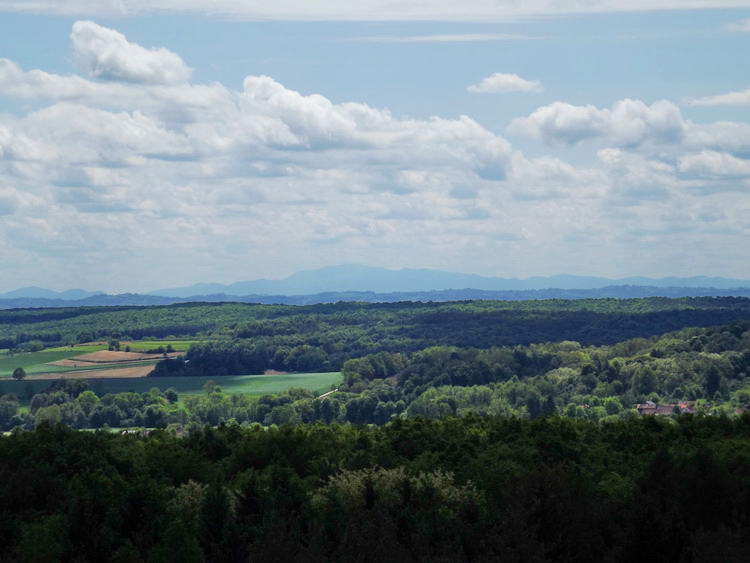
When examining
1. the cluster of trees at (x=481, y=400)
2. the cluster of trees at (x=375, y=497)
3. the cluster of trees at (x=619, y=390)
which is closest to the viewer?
the cluster of trees at (x=375, y=497)

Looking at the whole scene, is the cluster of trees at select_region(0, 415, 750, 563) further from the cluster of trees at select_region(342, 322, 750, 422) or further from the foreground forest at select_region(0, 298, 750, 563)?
A: the cluster of trees at select_region(342, 322, 750, 422)

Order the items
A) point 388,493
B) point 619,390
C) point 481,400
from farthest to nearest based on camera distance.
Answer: point 481,400 → point 619,390 → point 388,493

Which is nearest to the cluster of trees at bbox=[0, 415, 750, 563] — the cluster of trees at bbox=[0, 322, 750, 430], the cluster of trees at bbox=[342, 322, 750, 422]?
the cluster of trees at bbox=[342, 322, 750, 422]

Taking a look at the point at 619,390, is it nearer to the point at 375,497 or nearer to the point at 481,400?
the point at 481,400

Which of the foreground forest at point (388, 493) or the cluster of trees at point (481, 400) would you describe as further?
the cluster of trees at point (481, 400)

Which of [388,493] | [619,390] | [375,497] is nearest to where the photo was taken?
[375,497]

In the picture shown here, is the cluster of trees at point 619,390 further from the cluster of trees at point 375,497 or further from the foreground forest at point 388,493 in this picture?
the cluster of trees at point 375,497

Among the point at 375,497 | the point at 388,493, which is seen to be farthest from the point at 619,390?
the point at 375,497

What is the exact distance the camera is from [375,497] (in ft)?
184

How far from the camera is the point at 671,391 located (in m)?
177

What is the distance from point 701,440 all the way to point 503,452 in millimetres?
14964

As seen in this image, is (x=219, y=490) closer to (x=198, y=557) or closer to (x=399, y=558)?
(x=198, y=557)

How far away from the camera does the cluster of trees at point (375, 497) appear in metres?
44.2

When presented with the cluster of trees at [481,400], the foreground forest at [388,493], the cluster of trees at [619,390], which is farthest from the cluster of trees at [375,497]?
the cluster of trees at [481,400]
